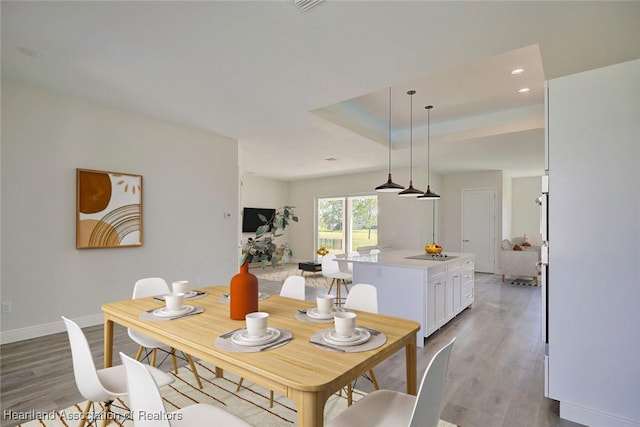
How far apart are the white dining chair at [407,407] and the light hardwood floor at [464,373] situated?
90 centimetres

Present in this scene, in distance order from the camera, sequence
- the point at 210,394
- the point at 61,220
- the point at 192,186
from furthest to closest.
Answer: the point at 192,186
the point at 61,220
the point at 210,394

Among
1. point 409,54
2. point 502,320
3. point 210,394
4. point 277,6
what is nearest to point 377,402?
point 210,394

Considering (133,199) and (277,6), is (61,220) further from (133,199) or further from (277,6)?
(277,6)

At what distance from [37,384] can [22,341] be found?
3.85 ft

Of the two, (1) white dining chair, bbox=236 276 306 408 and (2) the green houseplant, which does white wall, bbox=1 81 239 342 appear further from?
(2) the green houseplant

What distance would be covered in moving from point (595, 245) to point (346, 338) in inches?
68.0

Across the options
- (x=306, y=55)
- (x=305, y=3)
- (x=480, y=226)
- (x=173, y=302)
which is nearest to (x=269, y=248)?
(x=173, y=302)

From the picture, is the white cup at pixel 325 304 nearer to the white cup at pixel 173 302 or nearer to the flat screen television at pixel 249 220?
the white cup at pixel 173 302

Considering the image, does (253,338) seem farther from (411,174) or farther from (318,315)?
(411,174)

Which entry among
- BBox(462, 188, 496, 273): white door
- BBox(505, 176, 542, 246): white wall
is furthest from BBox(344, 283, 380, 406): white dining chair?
BBox(505, 176, 542, 246): white wall

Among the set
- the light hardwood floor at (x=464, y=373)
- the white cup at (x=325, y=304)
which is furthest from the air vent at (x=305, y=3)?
the light hardwood floor at (x=464, y=373)

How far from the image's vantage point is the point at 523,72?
3.46 m

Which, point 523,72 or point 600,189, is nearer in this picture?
point 600,189

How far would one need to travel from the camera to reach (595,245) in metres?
1.96
